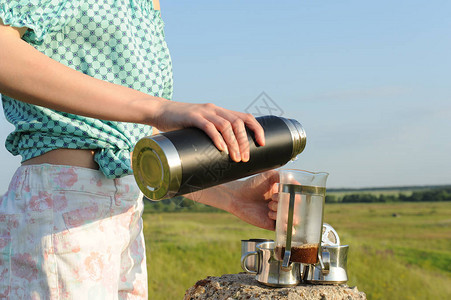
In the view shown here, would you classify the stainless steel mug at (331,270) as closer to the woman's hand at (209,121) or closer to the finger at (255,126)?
the finger at (255,126)

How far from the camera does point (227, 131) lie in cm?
122

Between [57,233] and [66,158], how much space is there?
0.25 metres

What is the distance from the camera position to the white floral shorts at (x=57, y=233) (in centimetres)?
147

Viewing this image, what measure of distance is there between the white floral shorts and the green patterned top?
9 cm

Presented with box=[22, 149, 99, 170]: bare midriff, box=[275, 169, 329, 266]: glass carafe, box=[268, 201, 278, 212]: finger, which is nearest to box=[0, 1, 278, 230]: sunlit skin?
box=[22, 149, 99, 170]: bare midriff

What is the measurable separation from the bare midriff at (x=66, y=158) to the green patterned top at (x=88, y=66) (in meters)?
0.02

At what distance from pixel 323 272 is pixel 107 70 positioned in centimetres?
115

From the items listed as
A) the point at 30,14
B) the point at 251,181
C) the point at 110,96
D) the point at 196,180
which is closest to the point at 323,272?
the point at 251,181

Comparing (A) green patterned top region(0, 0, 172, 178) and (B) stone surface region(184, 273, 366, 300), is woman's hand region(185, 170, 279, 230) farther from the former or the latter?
(A) green patterned top region(0, 0, 172, 178)

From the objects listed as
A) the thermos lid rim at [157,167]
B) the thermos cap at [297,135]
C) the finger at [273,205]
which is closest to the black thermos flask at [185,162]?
the thermos lid rim at [157,167]

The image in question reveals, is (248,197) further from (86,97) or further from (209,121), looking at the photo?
(86,97)

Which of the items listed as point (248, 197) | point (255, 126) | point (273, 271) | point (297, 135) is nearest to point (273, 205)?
point (248, 197)

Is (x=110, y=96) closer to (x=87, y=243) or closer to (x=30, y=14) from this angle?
(x=30, y=14)

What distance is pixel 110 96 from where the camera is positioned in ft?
4.14
